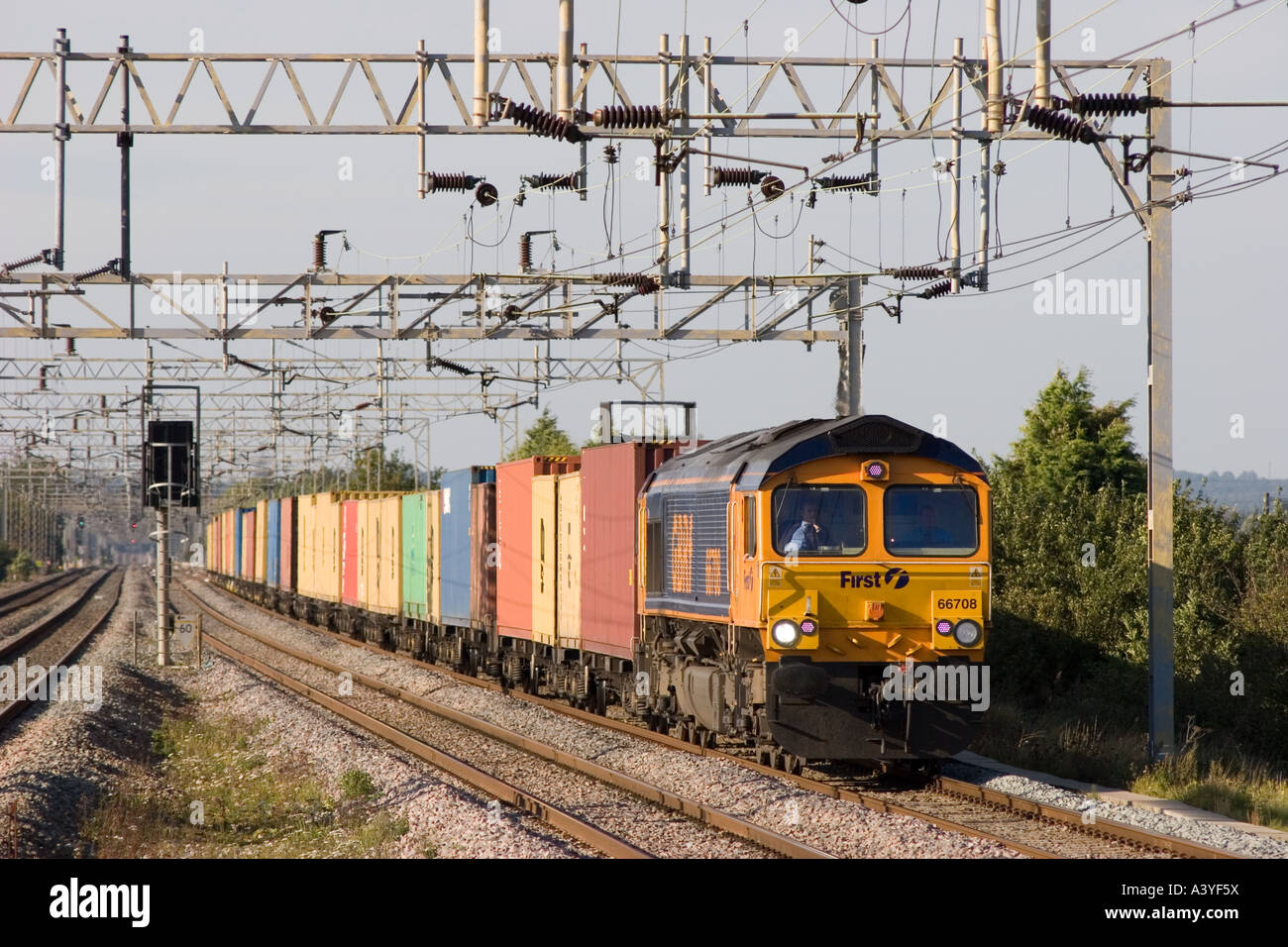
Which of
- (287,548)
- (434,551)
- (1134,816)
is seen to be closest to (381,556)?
(434,551)

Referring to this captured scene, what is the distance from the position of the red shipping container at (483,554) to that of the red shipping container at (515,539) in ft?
1.12

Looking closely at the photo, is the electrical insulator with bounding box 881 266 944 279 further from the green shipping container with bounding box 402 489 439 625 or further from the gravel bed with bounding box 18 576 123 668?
the gravel bed with bounding box 18 576 123 668

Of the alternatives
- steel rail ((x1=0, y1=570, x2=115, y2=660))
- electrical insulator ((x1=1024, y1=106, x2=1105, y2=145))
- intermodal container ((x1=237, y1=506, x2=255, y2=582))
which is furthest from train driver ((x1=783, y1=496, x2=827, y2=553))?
intermodal container ((x1=237, y1=506, x2=255, y2=582))

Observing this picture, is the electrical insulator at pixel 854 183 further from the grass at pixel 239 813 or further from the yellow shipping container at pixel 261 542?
the yellow shipping container at pixel 261 542

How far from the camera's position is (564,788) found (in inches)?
622

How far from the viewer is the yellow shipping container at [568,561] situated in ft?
73.0

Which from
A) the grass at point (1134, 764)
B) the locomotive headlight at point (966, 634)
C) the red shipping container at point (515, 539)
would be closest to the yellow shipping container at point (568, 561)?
the red shipping container at point (515, 539)

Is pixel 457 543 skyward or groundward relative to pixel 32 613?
skyward

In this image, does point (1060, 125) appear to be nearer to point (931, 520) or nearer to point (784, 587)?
point (931, 520)

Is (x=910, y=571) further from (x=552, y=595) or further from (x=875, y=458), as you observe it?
(x=552, y=595)

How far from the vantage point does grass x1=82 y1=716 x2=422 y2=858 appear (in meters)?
13.5

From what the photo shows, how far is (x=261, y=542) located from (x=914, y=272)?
47304mm

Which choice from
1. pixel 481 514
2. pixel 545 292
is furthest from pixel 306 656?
pixel 545 292

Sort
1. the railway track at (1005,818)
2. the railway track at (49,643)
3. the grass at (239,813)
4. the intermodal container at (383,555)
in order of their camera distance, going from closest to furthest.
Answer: the railway track at (1005,818) → the grass at (239,813) → the railway track at (49,643) → the intermodal container at (383,555)
